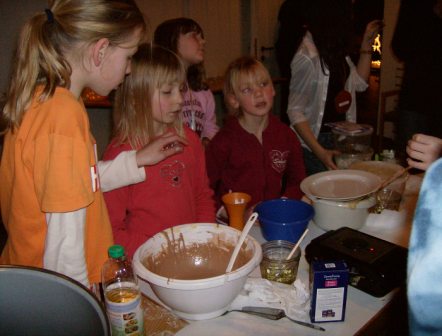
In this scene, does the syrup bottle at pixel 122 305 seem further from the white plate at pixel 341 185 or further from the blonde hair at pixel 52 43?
the white plate at pixel 341 185

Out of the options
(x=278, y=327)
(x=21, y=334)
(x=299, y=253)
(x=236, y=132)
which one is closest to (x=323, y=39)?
(x=236, y=132)

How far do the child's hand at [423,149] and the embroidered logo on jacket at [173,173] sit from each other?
0.80 metres

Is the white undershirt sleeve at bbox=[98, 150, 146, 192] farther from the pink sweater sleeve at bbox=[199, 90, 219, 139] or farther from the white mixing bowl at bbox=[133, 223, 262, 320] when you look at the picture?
the pink sweater sleeve at bbox=[199, 90, 219, 139]

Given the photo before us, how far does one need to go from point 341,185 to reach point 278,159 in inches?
21.9

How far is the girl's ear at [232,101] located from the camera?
2082mm

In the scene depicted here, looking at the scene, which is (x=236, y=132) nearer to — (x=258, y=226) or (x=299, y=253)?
(x=258, y=226)

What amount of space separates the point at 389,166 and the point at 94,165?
3.92 feet

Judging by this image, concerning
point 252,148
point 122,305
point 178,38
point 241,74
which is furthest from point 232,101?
point 122,305

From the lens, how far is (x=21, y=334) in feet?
2.34

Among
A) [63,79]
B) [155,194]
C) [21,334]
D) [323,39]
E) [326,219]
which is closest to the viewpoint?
[21,334]

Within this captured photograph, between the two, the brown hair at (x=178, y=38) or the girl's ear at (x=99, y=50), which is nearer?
the girl's ear at (x=99, y=50)

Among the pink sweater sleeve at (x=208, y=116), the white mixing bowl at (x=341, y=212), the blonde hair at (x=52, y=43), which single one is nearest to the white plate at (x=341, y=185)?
the white mixing bowl at (x=341, y=212)

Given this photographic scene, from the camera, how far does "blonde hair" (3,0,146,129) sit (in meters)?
1.06

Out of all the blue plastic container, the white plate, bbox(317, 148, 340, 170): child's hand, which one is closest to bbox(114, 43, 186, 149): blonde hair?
the blue plastic container
